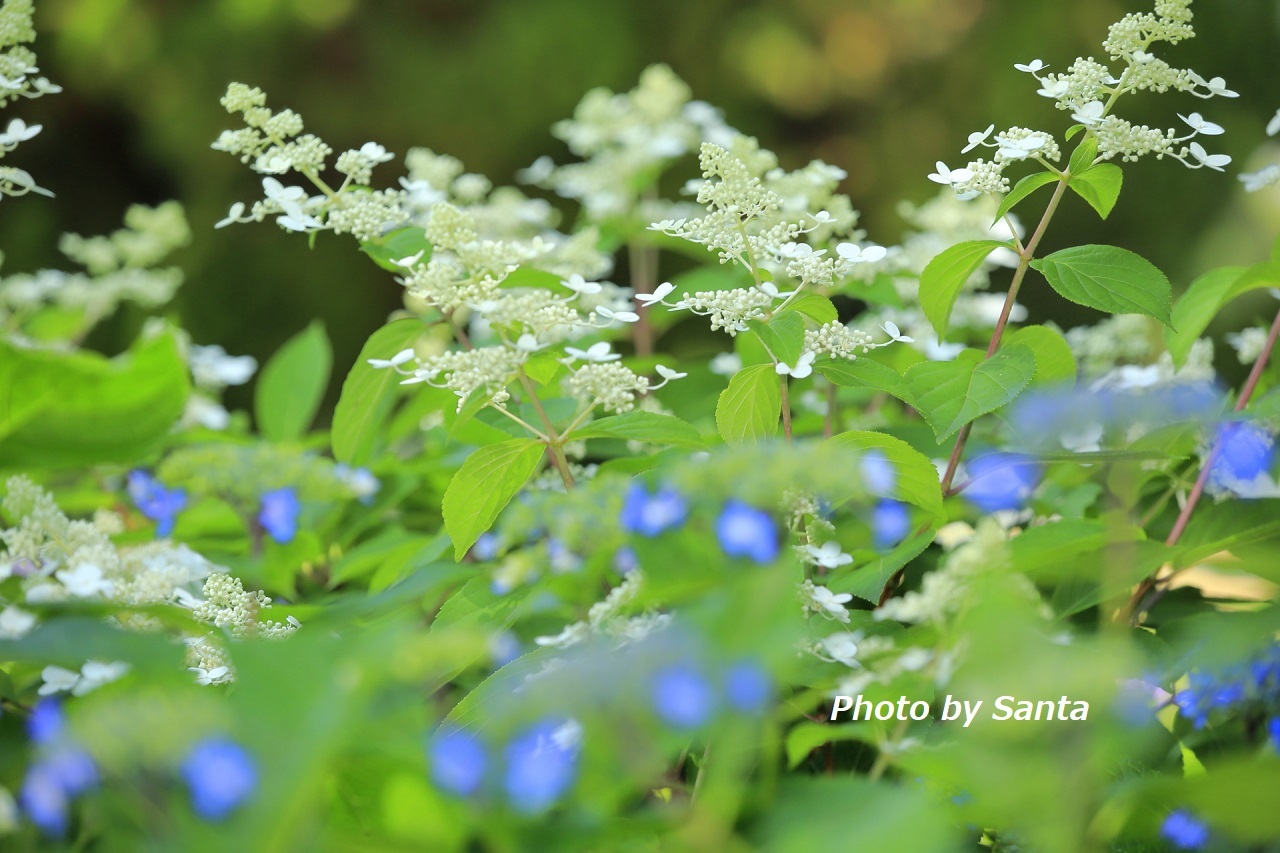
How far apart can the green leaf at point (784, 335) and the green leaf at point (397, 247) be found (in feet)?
1.29

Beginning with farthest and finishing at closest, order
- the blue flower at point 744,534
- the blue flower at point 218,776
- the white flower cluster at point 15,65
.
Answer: the white flower cluster at point 15,65 < the blue flower at point 744,534 < the blue flower at point 218,776

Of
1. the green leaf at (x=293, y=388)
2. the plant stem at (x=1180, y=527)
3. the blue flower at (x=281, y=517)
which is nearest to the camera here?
the plant stem at (x=1180, y=527)

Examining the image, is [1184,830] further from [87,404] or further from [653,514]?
[87,404]

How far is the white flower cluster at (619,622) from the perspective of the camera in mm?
838

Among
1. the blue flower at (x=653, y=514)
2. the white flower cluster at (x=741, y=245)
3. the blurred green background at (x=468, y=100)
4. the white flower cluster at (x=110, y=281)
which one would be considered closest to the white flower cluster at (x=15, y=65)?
the white flower cluster at (x=741, y=245)

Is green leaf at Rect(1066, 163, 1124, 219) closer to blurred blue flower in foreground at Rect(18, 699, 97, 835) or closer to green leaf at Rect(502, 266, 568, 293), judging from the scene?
green leaf at Rect(502, 266, 568, 293)

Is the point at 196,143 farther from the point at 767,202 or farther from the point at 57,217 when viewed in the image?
the point at 767,202

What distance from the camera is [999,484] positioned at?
1385mm

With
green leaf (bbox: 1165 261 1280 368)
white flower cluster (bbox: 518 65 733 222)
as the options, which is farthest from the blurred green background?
green leaf (bbox: 1165 261 1280 368)

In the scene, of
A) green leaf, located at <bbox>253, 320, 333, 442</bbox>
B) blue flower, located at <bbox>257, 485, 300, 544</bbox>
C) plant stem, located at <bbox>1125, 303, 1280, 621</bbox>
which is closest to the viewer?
plant stem, located at <bbox>1125, 303, 1280, 621</bbox>

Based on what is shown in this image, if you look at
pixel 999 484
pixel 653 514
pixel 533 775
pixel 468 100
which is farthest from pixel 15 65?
pixel 468 100

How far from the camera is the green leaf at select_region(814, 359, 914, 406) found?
3.59ft

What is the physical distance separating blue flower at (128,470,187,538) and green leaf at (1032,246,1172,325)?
121cm

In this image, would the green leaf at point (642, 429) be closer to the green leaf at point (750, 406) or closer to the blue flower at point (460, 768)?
the green leaf at point (750, 406)
